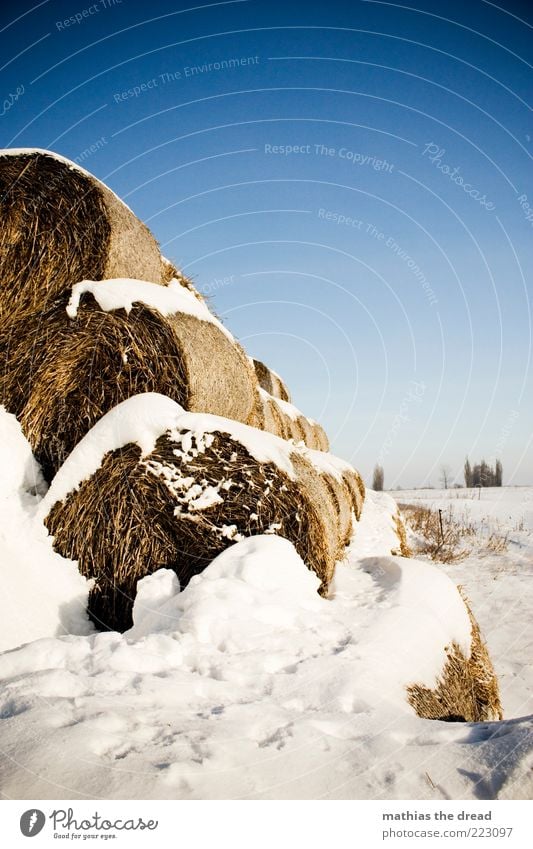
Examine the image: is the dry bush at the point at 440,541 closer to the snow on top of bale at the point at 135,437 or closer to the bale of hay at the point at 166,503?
the bale of hay at the point at 166,503

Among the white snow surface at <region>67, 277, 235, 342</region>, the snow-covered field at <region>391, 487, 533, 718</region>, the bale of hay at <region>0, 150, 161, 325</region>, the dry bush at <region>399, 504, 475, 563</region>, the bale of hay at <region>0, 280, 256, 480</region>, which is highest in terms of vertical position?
the bale of hay at <region>0, 150, 161, 325</region>

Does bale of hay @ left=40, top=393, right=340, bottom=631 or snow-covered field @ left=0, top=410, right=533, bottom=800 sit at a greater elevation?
bale of hay @ left=40, top=393, right=340, bottom=631

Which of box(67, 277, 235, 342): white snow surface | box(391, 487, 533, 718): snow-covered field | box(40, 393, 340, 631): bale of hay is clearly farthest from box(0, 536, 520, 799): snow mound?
box(67, 277, 235, 342): white snow surface

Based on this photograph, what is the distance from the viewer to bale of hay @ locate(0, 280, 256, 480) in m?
3.84

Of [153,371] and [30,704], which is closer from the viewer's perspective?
[30,704]

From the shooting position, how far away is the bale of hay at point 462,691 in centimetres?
228

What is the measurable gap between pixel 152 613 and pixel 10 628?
0.71 m

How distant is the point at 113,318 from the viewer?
3.82 meters

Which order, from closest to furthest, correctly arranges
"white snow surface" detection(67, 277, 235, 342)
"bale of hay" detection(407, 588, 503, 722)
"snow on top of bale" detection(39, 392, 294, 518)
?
"bale of hay" detection(407, 588, 503, 722) → "snow on top of bale" detection(39, 392, 294, 518) → "white snow surface" detection(67, 277, 235, 342)

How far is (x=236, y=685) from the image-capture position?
76.7 inches

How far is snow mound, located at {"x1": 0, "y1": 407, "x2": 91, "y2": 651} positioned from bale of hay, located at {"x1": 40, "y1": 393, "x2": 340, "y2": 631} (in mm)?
86

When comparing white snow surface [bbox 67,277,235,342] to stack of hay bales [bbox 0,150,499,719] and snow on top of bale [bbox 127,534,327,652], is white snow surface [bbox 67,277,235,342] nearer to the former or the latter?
stack of hay bales [bbox 0,150,499,719]
